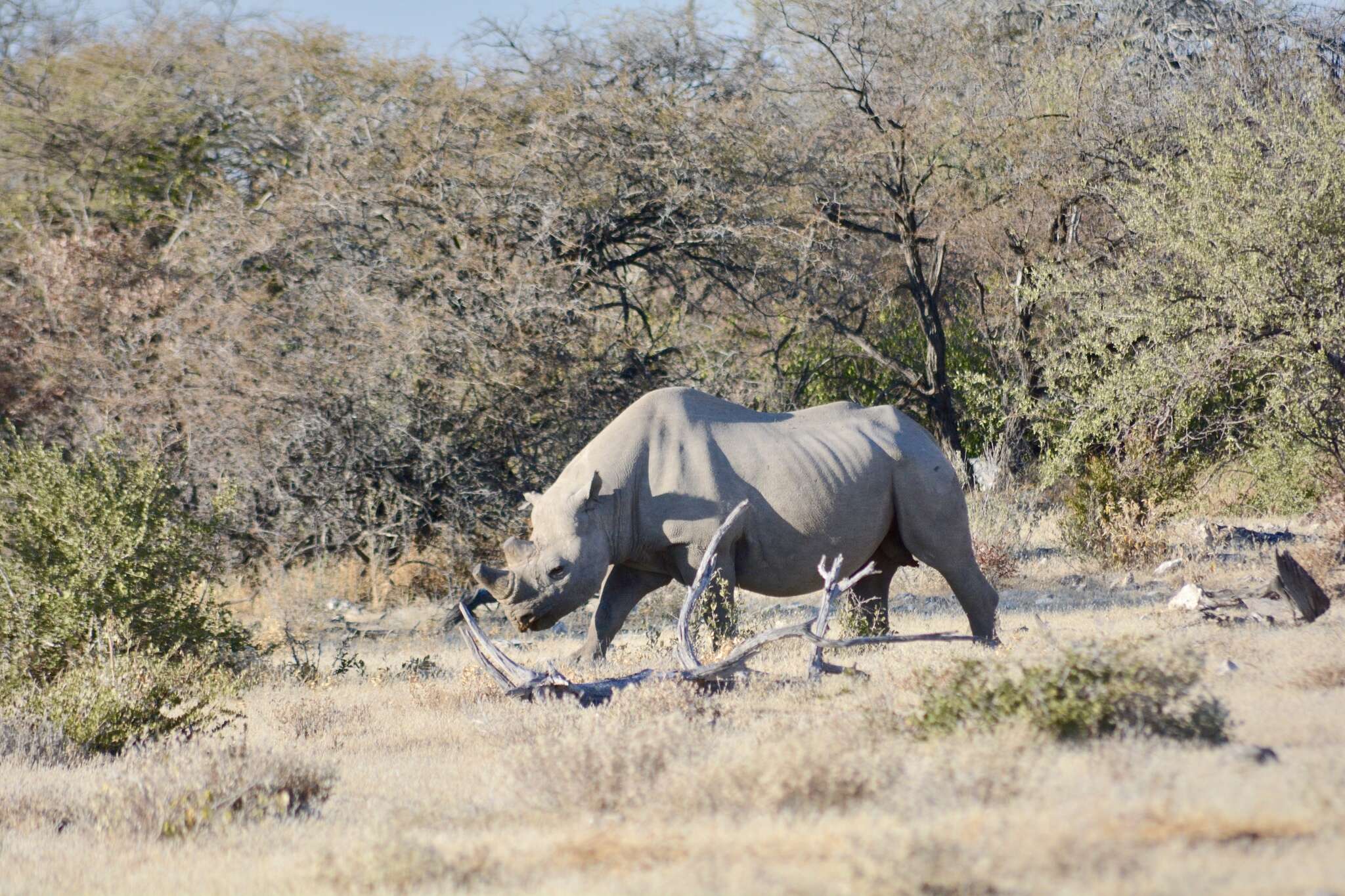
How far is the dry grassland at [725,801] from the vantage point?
164 inches

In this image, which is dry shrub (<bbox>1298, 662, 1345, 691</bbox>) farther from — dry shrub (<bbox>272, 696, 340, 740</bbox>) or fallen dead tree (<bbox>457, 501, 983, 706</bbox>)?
dry shrub (<bbox>272, 696, 340, 740</bbox>)

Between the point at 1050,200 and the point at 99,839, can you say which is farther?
the point at 1050,200

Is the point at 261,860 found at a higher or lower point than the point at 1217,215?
lower

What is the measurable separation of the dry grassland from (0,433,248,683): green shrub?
1.30 meters

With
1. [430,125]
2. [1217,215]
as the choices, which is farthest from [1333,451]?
[430,125]

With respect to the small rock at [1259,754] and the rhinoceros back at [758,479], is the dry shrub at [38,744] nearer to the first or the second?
the rhinoceros back at [758,479]

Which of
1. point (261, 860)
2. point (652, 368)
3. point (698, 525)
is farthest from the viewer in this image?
point (652, 368)

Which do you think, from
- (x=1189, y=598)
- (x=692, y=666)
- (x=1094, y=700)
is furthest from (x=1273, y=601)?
(x=1094, y=700)

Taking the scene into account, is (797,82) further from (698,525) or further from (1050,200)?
(698,525)

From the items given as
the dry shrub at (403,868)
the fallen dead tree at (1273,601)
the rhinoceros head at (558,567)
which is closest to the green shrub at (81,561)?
the rhinoceros head at (558,567)

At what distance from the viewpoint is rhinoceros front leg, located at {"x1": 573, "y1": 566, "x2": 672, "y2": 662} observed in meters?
9.77

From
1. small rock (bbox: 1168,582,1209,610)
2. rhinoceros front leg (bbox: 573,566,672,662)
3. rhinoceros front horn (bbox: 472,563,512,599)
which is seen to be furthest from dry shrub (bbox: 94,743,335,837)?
small rock (bbox: 1168,582,1209,610)

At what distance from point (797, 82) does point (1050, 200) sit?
16.5 ft

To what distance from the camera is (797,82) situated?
74.0 feet
